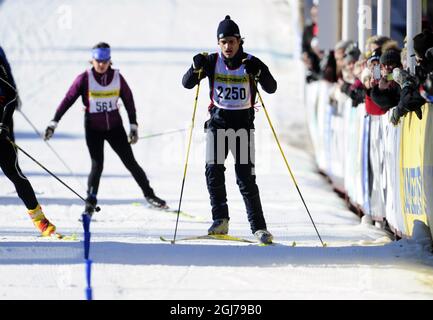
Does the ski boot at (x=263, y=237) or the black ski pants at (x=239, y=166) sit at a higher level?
the black ski pants at (x=239, y=166)

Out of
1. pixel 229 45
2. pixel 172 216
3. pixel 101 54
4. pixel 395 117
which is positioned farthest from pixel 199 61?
pixel 172 216

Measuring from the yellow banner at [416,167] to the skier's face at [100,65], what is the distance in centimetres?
347

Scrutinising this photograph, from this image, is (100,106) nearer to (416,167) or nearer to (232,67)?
(232,67)

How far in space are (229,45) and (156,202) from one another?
3.83 m

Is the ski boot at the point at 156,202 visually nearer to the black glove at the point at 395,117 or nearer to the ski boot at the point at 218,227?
the ski boot at the point at 218,227

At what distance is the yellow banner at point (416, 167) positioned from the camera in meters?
10.3

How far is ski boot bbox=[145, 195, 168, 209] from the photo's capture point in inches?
561

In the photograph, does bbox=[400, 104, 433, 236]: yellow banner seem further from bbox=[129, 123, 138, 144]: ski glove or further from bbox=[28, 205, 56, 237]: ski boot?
bbox=[129, 123, 138, 144]: ski glove

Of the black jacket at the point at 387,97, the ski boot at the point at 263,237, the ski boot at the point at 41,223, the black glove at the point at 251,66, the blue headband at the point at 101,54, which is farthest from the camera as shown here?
the blue headband at the point at 101,54

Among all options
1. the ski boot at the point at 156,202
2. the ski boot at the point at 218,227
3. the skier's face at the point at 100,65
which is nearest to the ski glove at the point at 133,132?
the skier's face at the point at 100,65

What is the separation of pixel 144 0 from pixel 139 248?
3076cm

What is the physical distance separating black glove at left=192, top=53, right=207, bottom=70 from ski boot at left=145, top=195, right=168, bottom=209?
3672mm

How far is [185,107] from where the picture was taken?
83.5ft
